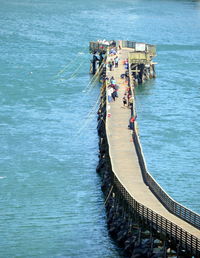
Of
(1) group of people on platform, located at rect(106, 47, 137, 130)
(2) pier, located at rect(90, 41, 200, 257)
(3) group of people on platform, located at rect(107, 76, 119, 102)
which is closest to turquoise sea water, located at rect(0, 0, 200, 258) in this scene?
(2) pier, located at rect(90, 41, 200, 257)

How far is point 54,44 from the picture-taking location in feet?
443

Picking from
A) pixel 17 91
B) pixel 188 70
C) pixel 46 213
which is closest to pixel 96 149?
pixel 46 213

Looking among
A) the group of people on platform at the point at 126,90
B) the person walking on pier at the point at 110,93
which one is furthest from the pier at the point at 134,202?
the person walking on pier at the point at 110,93

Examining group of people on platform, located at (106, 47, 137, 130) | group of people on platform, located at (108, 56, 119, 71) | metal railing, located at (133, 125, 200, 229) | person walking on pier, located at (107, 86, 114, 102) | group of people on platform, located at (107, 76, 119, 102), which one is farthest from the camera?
group of people on platform, located at (108, 56, 119, 71)

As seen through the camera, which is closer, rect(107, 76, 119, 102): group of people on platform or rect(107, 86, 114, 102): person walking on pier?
rect(107, 86, 114, 102): person walking on pier

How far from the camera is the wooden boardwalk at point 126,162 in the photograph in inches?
1838

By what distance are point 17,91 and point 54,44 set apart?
41558 mm

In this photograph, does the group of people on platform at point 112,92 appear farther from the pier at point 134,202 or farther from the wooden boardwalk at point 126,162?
the pier at point 134,202

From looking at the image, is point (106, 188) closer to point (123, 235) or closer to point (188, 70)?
point (123, 235)

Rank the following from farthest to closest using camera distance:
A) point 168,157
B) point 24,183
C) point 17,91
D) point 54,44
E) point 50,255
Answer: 1. point 54,44
2. point 17,91
3. point 168,157
4. point 24,183
5. point 50,255

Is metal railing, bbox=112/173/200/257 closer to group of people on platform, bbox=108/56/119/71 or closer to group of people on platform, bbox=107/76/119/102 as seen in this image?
group of people on platform, bbox=107/76/119/102

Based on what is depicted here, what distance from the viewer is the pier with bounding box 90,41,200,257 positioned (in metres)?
43.8

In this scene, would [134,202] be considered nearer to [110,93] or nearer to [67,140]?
[67,140]

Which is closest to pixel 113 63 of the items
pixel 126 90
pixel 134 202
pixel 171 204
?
pixel 126 90
